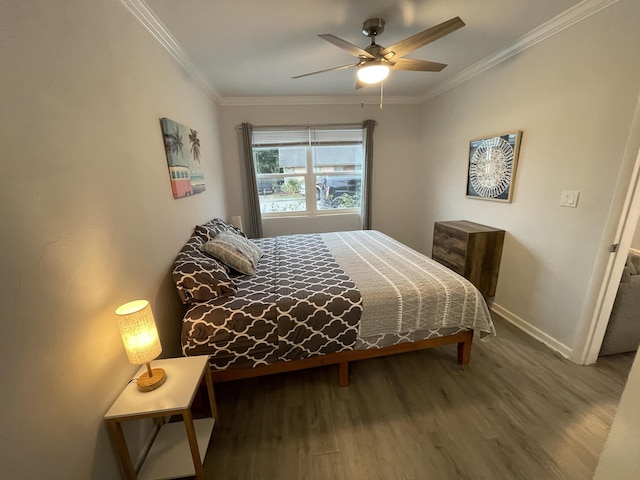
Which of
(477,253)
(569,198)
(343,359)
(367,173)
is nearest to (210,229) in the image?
(343,359)

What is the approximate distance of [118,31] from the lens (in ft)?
4.71

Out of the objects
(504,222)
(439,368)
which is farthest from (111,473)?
(504,222)

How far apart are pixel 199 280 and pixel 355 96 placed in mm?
3272

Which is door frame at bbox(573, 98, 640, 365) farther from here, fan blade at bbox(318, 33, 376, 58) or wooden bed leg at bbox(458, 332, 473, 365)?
fan blade at bbox(318, 33, 376, 58)

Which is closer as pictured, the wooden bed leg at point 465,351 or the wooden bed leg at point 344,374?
the wooden bed leg at point 344,374

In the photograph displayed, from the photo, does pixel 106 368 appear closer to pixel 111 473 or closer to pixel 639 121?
pixel 111 473

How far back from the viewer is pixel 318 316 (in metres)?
1.67

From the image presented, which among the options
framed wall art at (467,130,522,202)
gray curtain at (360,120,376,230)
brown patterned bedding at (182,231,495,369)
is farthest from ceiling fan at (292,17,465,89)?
gray curtain at (360,120,376,230)

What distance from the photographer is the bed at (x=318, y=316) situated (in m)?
1.61

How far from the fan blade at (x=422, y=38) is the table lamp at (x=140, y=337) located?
2.09 m

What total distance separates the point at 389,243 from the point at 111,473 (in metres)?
2.57

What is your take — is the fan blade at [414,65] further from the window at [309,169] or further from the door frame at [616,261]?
the window at [309,169]

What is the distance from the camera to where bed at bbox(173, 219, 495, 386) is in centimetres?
161

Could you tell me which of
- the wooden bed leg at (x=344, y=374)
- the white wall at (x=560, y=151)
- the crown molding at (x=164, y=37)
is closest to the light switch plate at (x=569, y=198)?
the white wall at (x=560, y=151)
